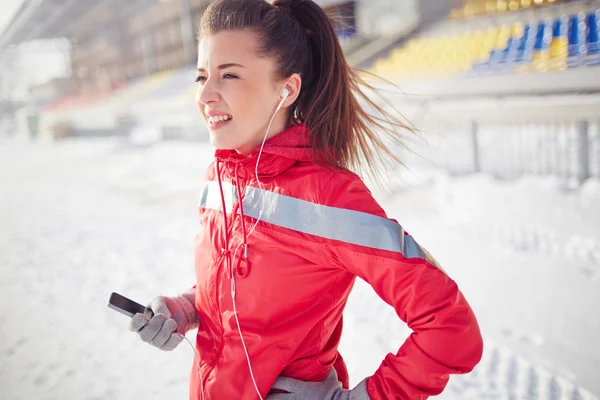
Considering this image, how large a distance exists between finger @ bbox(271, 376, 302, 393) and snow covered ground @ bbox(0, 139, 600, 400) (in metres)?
1.23

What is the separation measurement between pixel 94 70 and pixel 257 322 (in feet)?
110

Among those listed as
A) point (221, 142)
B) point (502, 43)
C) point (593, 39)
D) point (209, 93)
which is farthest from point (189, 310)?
point (502, 43)

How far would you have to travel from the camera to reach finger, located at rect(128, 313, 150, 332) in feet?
4.22

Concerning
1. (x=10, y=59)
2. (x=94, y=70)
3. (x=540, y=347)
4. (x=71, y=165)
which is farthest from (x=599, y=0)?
(x=10, y=59)

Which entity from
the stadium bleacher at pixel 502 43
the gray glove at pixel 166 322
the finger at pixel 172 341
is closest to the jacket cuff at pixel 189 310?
the gray glove at pixel 166 322

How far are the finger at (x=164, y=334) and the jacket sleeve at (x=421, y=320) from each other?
0.61 m

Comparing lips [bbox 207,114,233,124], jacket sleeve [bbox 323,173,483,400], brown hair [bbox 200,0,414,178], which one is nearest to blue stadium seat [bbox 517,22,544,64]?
brown hair [bbox 200,0,414,178]

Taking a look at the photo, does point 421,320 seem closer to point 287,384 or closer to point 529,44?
point 287,384

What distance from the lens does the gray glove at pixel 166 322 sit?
131 centimetres

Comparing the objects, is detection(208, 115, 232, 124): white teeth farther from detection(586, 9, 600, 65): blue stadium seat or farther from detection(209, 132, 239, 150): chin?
detection(586, 9, 600, 65): blue stadium seat

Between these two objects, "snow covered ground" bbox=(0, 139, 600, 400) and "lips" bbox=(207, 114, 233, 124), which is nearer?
"lips" bbox=(207, 114, 233, 124)

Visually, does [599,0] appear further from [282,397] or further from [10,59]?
[10,59]

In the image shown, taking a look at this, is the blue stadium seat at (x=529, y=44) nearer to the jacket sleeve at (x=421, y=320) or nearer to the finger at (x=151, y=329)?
the jacket sleeve at (x=421, y=320)

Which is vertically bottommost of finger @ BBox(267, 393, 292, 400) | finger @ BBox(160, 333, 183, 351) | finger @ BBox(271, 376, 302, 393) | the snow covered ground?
the snow covered ground
